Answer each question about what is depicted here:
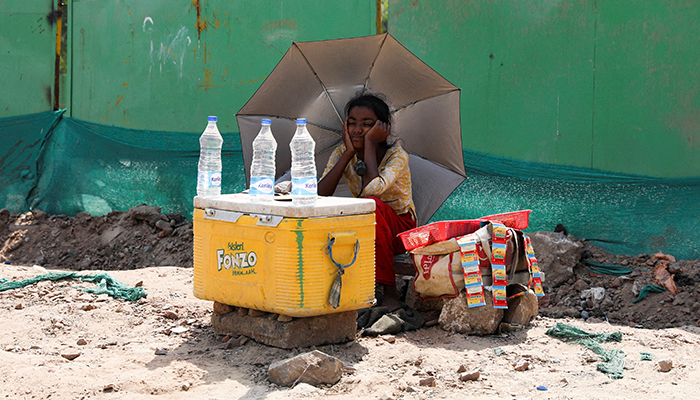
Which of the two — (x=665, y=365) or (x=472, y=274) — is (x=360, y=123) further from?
(x=665, y=365)

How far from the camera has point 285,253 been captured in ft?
10.3

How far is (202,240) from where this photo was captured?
3.51 meters

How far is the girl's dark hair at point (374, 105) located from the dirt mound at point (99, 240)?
8.92 feet

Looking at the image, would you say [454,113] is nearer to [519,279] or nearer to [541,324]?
[519,279]

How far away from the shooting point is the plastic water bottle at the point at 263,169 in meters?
3.38

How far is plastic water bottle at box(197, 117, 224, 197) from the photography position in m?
3.68

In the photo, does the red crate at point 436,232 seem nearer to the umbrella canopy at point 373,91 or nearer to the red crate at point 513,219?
the red crate at point 513,219

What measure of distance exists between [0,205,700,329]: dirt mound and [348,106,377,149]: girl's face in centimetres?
192

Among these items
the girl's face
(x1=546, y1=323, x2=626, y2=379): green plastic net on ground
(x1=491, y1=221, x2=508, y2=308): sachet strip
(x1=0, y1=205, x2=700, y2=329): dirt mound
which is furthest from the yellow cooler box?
(x1=0, y1=205, x2=700, y2=329): dirt mound

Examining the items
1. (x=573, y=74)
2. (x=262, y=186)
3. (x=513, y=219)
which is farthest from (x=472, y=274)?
(x=573, y=74)

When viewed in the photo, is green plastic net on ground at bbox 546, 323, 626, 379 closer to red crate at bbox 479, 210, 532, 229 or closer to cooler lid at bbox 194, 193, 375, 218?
red crate at bbox 479, 210, 532, 229

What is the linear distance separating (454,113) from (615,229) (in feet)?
6.53

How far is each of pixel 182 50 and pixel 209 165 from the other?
12.4 ft

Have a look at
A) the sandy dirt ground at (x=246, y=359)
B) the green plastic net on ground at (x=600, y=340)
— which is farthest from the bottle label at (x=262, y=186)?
the green plastic net on ground at (x=600, y=340)
